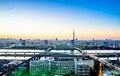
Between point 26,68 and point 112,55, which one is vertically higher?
point 26,68

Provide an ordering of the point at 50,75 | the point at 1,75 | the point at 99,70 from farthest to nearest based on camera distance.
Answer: the point at 50,75 → the point at 99,70 → the point at 1,75

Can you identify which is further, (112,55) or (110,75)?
(112,55)

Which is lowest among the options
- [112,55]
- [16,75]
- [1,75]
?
[112,55]

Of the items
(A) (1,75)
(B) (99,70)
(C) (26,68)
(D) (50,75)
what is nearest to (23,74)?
(C) (26,68)

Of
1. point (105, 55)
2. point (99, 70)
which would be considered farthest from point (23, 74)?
point (105, 55)

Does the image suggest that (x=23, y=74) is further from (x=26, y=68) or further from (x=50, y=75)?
(x=50, y=75)

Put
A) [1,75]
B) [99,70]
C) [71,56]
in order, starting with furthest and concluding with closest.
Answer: [71,56], [99,70], [1,75]

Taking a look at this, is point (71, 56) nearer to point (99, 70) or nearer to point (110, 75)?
point (110, 75)

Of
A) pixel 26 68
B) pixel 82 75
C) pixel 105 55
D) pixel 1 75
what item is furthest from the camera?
pixel 105 55

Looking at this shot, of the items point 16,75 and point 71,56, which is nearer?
point 16,75
